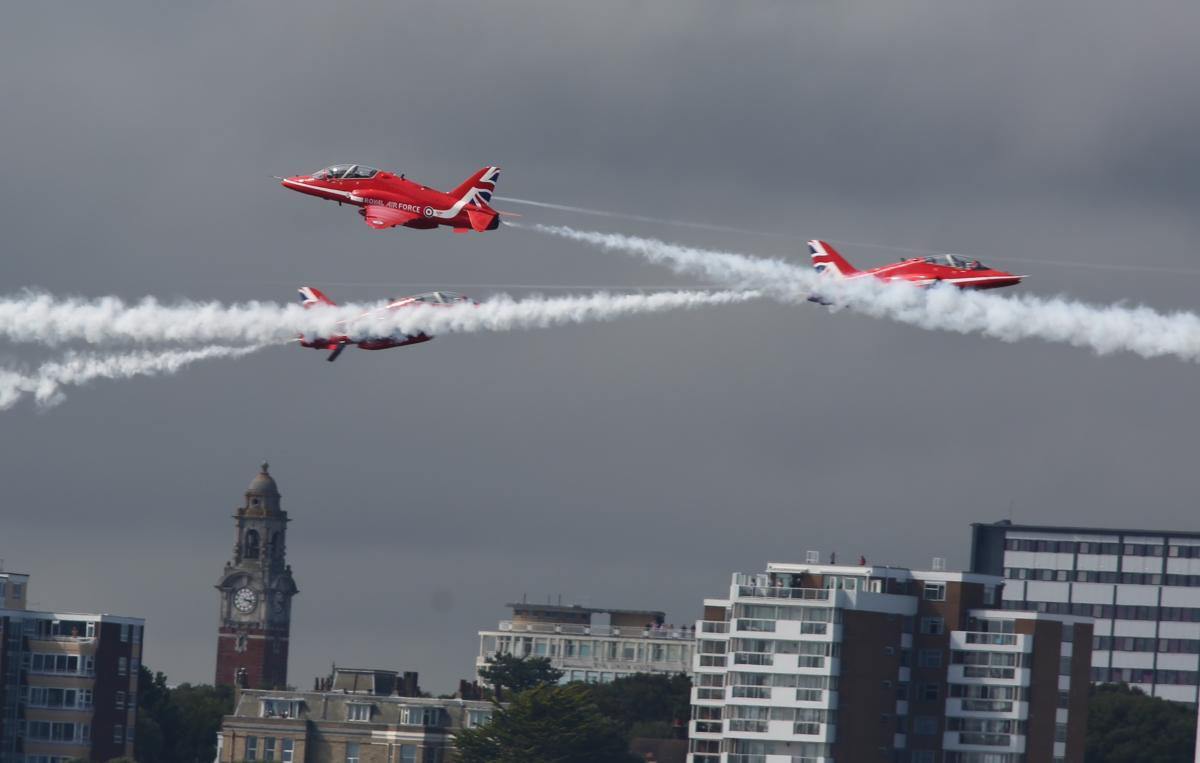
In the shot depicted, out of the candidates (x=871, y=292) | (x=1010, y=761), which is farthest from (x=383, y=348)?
(x=1010, y=761)

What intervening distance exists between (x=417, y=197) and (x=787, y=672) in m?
78.1

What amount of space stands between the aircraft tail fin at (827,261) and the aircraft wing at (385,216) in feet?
66.3

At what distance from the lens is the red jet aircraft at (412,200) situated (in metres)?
127

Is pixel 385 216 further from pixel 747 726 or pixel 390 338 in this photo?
pixel 747 726

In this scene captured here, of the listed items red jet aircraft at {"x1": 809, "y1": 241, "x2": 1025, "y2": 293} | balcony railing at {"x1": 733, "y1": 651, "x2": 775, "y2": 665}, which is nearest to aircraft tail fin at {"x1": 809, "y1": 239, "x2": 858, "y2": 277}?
red jet aircraft at {"x1": 809, "y1": 241, "x2": 1025, "y2": 293}

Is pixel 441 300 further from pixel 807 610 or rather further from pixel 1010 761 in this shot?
pixel 1010 761

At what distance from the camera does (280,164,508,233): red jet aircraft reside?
417ft

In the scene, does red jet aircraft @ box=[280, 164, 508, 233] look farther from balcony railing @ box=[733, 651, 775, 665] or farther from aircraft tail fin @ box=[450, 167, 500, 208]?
balcony railing @ box=[733, 651, 775, 665]

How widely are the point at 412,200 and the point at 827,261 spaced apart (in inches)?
824

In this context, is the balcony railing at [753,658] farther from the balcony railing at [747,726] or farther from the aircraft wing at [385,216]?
the aircraft wing at [385,216]

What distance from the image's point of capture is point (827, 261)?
132 metres

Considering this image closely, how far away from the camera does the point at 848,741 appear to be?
195 m

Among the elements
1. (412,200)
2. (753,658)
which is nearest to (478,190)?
(412,200)

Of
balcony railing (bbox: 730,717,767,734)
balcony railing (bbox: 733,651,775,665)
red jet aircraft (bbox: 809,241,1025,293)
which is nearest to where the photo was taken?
red jet aircraft (bbox: 809,241,1025,293)
